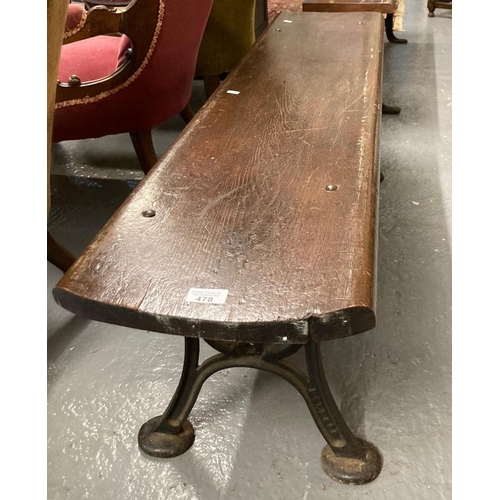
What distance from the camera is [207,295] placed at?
0.81 m

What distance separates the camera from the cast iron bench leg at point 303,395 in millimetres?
1083

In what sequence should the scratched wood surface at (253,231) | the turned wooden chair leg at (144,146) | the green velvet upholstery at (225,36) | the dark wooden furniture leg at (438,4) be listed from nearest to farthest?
1. the scratched wood surface at (253,231)
2. the turned wooden chair leg at (144,146)
3. the green velvet upholstery at (225,36)
4. the dark wooden furniture leg at (438,4)

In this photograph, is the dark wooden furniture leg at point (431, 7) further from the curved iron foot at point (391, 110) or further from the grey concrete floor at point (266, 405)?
the grey concrete floor at point (266, 405)

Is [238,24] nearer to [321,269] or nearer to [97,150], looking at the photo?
[97,150]

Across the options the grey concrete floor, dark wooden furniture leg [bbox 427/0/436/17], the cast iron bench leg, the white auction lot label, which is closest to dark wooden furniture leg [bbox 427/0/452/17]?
dark wooden furniture leg [bbox 427/0/436/17]

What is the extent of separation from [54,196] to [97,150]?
1.27ft

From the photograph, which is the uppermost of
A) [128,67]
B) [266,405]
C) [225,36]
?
[128,67]

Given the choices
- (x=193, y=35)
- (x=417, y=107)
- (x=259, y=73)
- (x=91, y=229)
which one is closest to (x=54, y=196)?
(x=91, y=229)

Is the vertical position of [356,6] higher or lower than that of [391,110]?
higher

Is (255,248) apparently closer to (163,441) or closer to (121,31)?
(163,441)

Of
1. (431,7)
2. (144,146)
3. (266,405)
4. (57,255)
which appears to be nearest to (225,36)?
(144,146)

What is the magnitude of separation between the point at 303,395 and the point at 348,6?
2.08m

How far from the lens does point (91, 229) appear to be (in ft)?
6.17

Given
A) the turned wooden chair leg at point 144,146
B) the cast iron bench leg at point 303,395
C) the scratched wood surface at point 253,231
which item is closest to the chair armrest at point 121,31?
the turned wooden chair leg at point 144,146
